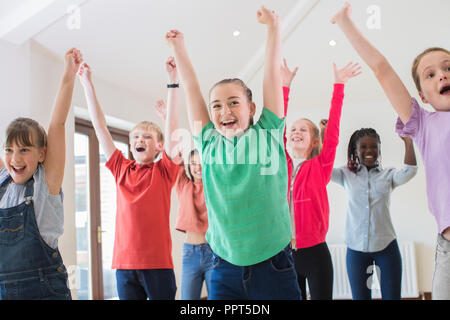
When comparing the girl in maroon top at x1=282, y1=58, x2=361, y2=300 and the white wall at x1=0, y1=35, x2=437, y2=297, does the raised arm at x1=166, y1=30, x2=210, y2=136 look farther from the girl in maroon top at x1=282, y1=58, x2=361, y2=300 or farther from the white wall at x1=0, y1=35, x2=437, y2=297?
the white wall at x1=0, y1=35, x2=437, y2=297

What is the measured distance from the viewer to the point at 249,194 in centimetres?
115

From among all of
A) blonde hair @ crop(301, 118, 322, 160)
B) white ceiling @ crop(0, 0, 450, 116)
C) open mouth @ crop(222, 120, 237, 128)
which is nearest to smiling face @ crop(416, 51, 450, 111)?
open mouth @ crop(222, 120, 237, 128)

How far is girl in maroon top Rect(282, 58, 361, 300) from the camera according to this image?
1835 mm

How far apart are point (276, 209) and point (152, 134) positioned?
0.98 meters

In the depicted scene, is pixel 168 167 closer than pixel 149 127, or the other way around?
pixel 168 167

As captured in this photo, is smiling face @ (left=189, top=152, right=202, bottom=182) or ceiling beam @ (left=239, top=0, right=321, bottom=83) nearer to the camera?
smiling face @ (left=189, top=152, right=202, bottom=182)

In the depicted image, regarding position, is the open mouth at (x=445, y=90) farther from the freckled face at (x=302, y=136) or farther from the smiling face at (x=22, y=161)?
the smiling face at (x=22, y=161)

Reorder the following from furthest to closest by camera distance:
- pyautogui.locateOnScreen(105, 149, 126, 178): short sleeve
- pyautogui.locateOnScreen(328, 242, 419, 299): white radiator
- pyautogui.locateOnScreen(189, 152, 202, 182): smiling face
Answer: pyautogui.locateOnScreen(328, 242, 419, 299): white radiator, pyautogui.locateOnScreen(189, 152, 202, 182): smiling face, pyautogui.locateOnScreen(105, 149, 126, 178): short sleeve

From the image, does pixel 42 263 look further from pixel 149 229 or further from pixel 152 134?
pixel 152 134

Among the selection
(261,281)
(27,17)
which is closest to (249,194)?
(261,281)

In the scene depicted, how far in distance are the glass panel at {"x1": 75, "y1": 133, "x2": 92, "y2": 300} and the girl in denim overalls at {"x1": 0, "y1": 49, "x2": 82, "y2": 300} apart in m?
1.62

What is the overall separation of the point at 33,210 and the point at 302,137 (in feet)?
4.22

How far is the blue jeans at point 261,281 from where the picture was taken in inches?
43.8

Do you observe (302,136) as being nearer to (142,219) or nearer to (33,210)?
(142,219)
